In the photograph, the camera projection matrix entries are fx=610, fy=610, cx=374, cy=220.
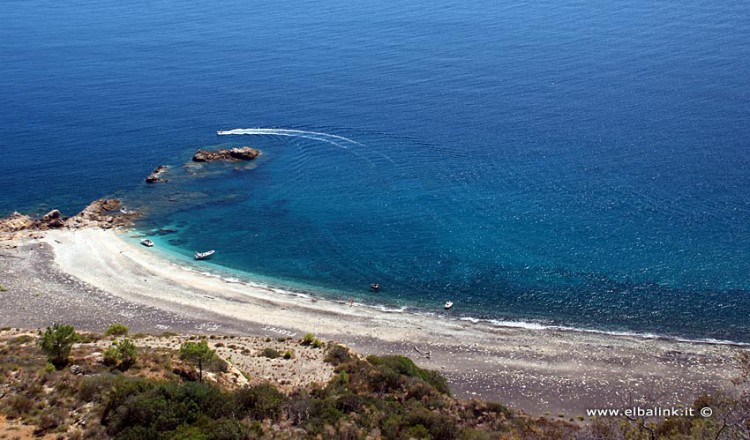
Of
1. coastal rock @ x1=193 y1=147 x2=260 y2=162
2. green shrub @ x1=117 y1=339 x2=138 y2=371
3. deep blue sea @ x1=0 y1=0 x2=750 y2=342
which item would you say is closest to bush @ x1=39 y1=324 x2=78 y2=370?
green shrub @ x1=117 y1=339 x2=138 y2=371

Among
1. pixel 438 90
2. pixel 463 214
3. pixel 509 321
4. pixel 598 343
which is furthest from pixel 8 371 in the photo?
pixel 438 90

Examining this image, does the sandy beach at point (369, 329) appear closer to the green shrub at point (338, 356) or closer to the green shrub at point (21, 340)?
the green shrub at point (338, 356)

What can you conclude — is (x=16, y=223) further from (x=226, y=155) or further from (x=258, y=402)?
(x=258, y=402)

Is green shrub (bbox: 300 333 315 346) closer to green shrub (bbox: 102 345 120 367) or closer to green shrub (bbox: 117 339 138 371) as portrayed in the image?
green shrub (bbox: 117 339 138 371)

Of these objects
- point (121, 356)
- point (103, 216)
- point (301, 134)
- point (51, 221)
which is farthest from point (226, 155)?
point (121, 356)

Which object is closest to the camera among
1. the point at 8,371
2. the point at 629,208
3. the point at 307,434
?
the point at 307,434

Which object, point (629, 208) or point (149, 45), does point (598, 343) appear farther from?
point (149, 45)

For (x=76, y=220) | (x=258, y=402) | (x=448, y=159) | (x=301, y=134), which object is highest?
(x=301, y=134)
